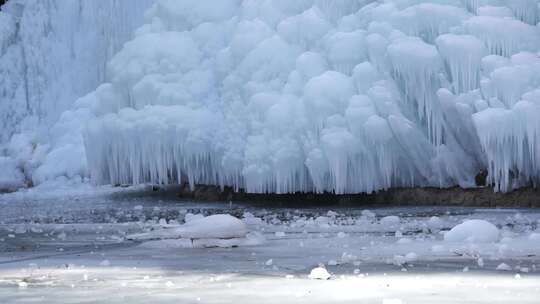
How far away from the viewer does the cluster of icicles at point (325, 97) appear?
2122cm

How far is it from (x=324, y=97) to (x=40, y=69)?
18.6 metres

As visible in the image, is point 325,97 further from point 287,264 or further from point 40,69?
point 40,69

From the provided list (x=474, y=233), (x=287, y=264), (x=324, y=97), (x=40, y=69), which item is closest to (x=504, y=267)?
(x=287, y=264)

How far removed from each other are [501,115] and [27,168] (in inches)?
849

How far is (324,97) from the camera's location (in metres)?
22.6

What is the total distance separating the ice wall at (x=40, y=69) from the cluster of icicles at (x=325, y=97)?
10.6 metres

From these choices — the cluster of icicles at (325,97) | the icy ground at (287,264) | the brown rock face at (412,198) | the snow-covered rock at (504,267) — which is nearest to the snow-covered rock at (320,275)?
the icy ground at (287,264)

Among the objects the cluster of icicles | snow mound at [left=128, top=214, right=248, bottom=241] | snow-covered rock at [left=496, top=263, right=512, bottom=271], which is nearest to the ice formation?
the cluster of icicles

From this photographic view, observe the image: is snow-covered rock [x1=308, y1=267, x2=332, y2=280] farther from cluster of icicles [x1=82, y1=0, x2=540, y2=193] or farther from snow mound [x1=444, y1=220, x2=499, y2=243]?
cluster of icicles [x1=82, y1=0, x2=540, y2=193]

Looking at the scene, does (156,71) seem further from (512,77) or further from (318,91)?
(512,77)

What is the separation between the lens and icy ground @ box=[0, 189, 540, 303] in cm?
719

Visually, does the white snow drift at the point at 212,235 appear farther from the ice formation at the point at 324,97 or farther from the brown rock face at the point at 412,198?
the brown rock face at the point at 412,198

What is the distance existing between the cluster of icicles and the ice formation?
0.03m

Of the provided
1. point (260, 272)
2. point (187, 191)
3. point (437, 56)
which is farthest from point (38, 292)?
point (187, 191)
